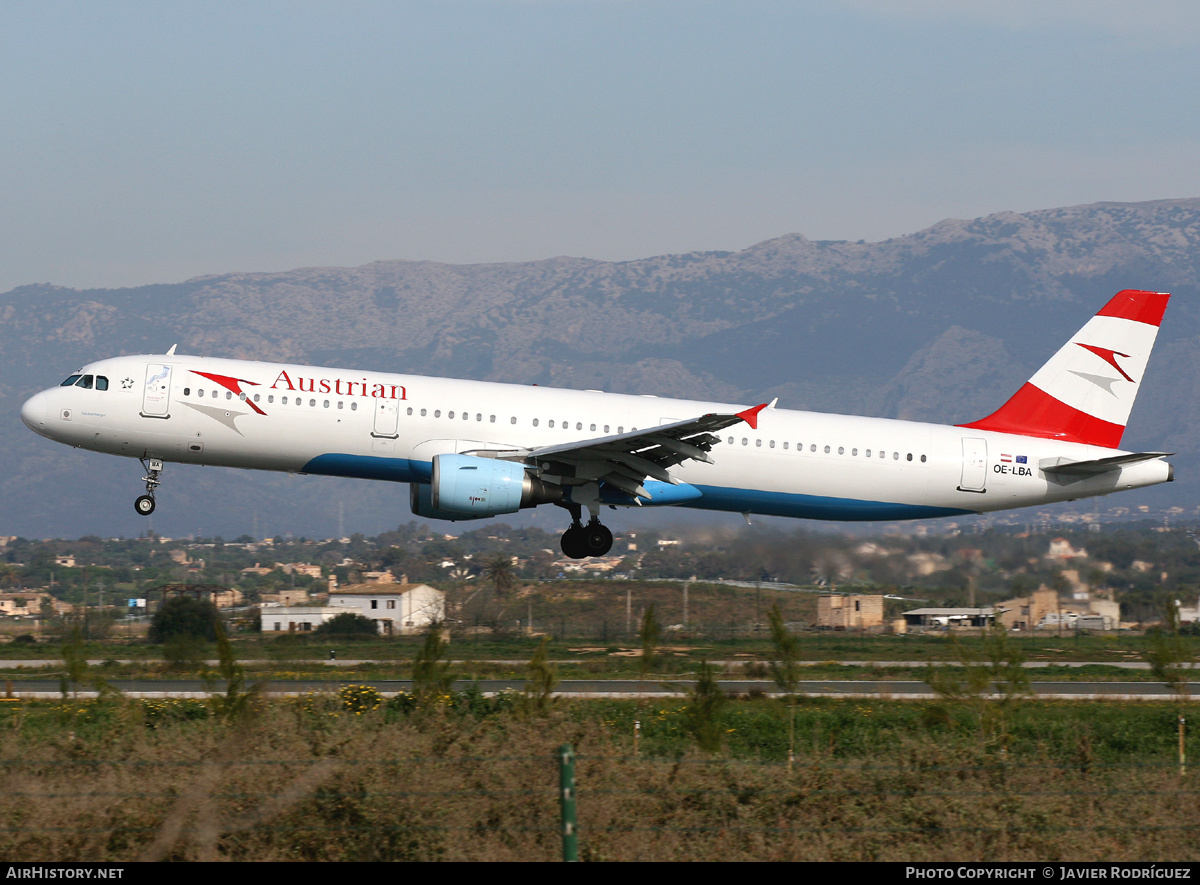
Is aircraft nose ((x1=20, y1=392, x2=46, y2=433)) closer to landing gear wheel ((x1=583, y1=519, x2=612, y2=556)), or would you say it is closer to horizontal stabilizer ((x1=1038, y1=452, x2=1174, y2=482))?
landing gear wheel ((x1=583, y1=519, x2=612, y2=556))

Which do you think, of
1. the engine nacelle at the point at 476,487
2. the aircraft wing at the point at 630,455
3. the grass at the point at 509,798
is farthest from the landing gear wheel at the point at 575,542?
the grass at the point at 509,798

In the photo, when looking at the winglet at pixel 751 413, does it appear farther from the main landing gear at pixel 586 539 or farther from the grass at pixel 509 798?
the grass at pixel 509 798

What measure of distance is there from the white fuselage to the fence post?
1970cm

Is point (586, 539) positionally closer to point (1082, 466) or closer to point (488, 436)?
point (488, 436)

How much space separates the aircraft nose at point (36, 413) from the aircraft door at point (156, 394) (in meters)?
2.57

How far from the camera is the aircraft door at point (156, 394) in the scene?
29.9 metres

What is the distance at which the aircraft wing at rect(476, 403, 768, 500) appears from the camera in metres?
28.8

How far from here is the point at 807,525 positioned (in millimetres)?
36750

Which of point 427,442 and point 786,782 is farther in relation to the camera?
point 427,442

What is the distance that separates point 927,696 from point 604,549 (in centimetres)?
897

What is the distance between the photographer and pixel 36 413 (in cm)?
3053

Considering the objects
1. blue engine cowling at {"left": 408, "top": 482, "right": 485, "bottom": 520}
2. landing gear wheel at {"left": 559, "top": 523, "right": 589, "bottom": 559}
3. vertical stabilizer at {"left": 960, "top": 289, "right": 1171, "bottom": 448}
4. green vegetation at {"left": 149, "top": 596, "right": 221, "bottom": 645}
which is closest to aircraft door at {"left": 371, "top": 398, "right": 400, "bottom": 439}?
blue engine cowling at {"left": 408, "top": 482, "right": 485, "bottom": 520}
